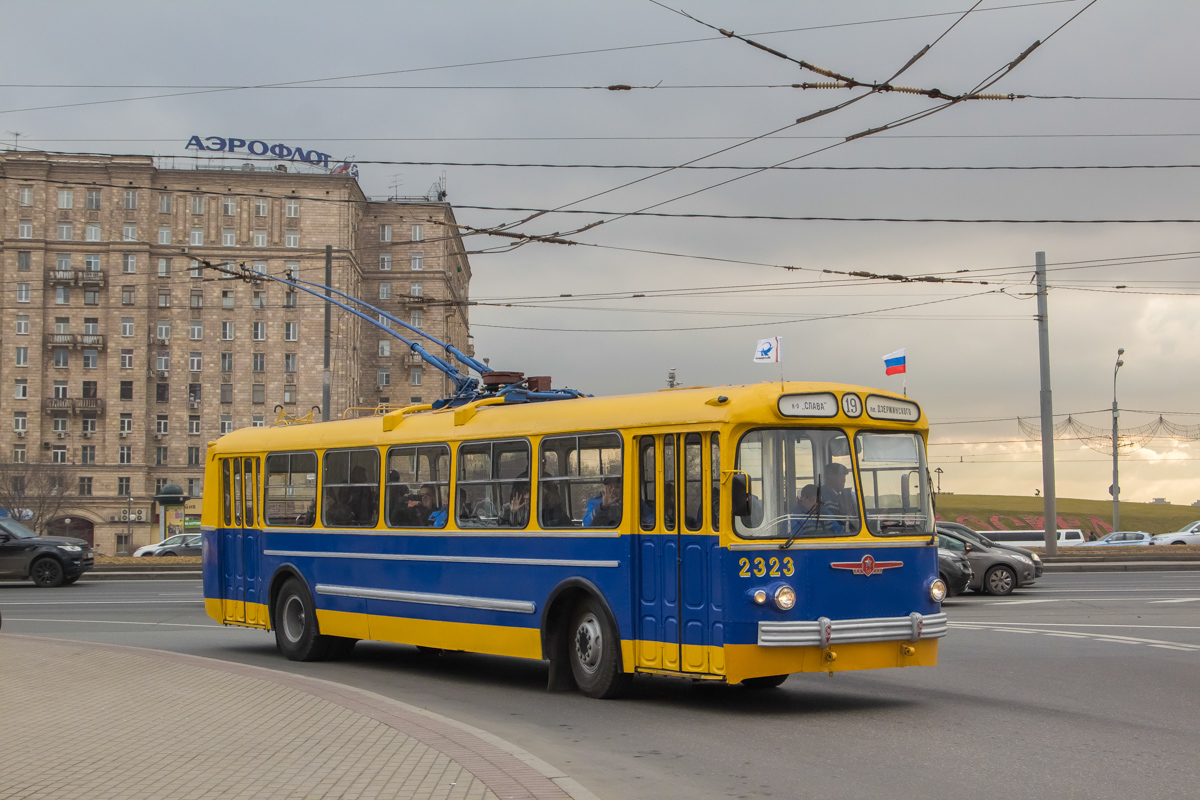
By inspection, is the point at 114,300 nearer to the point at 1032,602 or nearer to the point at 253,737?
the point at 1032,602

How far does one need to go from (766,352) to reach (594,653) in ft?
15.0

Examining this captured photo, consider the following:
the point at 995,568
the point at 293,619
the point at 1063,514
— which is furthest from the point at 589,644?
the point at 1063,514

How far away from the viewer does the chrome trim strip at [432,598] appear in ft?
40.0

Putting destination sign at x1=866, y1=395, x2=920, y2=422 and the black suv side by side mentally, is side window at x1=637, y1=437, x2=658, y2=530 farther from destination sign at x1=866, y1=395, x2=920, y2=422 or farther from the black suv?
the black suv

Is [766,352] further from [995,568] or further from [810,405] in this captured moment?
[995,568]

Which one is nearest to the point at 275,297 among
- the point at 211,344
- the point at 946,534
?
the point at 211,344

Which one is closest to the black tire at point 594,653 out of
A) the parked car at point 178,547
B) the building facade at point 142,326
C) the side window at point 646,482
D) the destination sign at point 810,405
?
the side window at point 646,482

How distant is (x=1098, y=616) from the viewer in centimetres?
1991

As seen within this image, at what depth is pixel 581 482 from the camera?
38.2 feet

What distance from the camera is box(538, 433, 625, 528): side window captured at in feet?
37.0

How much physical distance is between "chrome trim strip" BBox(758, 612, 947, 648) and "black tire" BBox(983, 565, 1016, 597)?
15.4 metres

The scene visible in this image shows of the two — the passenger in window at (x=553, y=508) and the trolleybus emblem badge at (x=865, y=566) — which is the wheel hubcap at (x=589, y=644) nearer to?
the passenger in window at (x=553, y=508)

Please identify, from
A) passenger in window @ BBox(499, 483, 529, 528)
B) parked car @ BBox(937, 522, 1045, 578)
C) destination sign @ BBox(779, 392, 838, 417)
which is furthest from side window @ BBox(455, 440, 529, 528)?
parked car @ BBox(937, 522, 1045, 578)

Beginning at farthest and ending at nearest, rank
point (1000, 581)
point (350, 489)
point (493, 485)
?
point (1000, 581)
point (350, 489)
point (493, 485)
